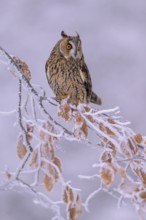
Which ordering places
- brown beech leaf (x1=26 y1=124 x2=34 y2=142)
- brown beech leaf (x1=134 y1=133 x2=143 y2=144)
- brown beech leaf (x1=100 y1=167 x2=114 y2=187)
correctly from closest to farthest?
1. brown beech leaf (x1=100 y1=167 x2=114 y2=187)
2. brown beech leaf (x1=134 y1=133 x2=143 y2=144)
3. brown beech leaf (x1=26 y1=124 x2=34 y2=142)

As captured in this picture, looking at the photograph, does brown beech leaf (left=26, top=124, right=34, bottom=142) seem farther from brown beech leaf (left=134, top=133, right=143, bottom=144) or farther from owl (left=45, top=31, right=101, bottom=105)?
owl (left=45, top=31, right=101, bottom=105)

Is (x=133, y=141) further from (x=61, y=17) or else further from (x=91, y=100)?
(x=61, y=17)

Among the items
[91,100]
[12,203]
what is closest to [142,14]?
[12,203]

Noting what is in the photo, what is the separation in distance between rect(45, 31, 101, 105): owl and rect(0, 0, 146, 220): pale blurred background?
4290 millimetres

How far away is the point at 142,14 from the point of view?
42.9ft

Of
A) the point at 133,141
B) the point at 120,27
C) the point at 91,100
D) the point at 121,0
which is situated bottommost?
the point at 133,141

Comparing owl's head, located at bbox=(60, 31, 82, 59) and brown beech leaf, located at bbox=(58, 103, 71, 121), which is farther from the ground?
owl's head, located at bbox=(60, 31, 82, 59)

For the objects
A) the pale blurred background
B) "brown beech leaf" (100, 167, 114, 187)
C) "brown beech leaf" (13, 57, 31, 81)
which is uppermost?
the pale blurred background

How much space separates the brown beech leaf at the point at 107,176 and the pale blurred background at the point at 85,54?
5.56 m

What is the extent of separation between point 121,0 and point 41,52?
2691mm

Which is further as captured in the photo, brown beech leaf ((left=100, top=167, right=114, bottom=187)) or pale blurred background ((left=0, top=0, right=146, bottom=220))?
pale blurred background ((left=0, top=0, right=146, bottom=220))

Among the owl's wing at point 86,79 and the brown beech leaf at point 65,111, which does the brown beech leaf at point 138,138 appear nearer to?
the brown beech leaf at point 65,111

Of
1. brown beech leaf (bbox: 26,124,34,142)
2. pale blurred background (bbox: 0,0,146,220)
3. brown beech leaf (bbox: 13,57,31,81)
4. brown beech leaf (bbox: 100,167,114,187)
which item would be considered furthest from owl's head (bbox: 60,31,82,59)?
pale blurred background (bbox: 0,0,146,220)

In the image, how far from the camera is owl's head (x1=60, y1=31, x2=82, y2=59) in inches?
120
